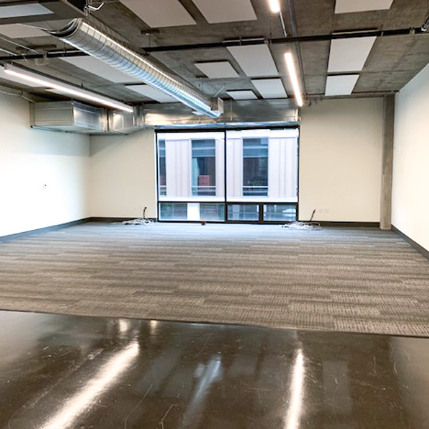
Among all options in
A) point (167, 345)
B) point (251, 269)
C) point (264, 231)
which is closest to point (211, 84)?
point (264, 231)

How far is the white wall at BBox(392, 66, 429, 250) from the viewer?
20.8 ft

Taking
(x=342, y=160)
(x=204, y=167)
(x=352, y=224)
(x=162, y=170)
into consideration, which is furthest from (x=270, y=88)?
(x=162, y=170)

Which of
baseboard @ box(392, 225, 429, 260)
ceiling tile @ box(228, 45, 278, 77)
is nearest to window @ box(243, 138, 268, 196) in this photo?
baseboard @ box(392, 225, 429, 260)

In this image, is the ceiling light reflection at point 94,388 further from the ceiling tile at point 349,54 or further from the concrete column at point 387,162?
the concrete column at point 387,162

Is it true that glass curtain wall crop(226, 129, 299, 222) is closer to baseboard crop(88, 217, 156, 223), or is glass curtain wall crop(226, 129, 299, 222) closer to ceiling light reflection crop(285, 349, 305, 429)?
baseboard crop(88, 217, 156, 223)

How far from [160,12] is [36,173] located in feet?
18.7

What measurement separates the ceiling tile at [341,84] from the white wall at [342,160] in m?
0.91

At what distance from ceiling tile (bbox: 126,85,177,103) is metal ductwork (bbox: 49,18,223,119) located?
1.15 metres

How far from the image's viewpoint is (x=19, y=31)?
4801 mm

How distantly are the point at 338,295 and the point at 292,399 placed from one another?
2.21 metres

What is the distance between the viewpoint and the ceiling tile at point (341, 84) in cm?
718

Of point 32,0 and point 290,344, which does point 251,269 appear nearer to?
point 290,344

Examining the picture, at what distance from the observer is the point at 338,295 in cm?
431

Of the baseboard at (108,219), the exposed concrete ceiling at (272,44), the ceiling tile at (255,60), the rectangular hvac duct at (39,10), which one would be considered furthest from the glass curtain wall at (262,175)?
the rectangular hvac duct at (39,10)
